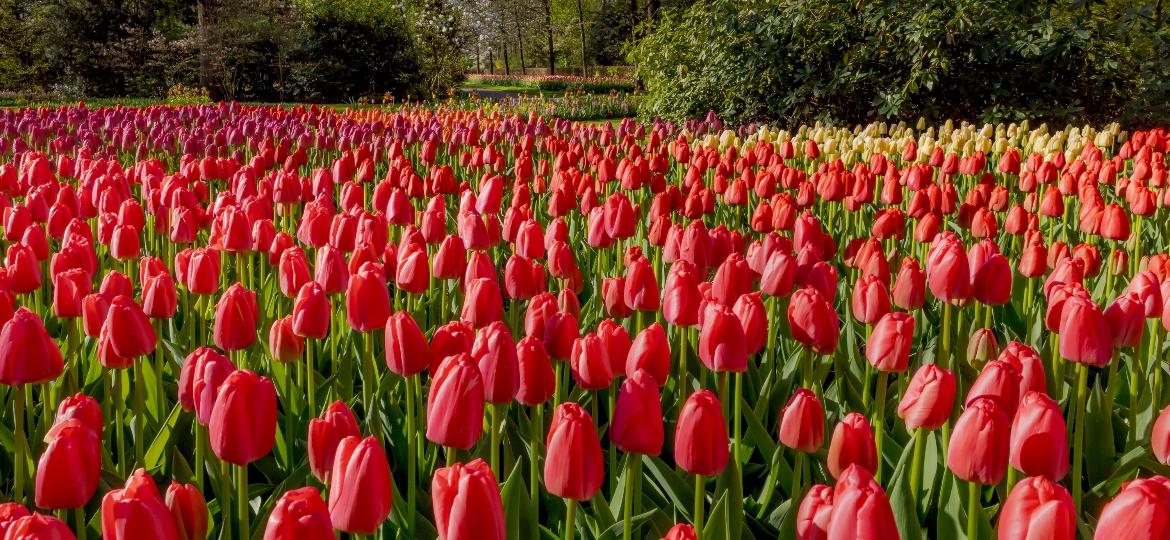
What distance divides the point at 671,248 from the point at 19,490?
201cm

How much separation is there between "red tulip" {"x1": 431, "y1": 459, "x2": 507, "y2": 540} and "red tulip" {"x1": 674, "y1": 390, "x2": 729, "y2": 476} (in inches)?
17.5

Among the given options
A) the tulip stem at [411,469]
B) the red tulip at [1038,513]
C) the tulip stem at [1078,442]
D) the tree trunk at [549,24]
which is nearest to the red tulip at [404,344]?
the tulip stem at [411,469]

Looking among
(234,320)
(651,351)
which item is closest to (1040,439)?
(651,351)

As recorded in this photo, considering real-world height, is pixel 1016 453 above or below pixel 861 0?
below

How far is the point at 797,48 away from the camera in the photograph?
12.4 meters

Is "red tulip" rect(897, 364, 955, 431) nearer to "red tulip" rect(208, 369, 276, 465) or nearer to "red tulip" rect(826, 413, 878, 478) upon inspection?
"red tulip" rect(826, 413, 878, 478)

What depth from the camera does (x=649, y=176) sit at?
5.78 m

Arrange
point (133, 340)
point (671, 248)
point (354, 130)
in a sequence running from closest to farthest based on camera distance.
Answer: point (133, 340)
point (671, 248)
point (354, 130)

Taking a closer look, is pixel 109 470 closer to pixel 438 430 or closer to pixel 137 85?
pixel 438 430

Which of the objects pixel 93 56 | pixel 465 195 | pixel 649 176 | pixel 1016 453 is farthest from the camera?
pixel 93 56

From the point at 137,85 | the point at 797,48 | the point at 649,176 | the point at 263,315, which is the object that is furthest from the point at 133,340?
the point at 137,85

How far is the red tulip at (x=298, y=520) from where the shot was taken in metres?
1.19

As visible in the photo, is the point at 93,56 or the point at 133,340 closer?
the point at 133,340

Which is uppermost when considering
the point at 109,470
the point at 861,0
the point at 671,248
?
the point at 861,0
